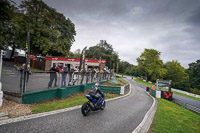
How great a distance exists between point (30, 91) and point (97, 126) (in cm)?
441

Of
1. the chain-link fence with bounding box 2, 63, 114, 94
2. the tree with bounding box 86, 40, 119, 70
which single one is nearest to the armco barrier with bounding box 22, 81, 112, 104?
the chain-link fence with bounding box 2, 63, 114, 94

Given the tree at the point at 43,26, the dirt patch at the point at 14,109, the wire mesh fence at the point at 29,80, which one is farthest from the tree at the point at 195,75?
the dirt patch at the point at 14,109

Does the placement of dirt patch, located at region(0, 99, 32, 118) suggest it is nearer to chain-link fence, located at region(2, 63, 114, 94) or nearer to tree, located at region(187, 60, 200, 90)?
chain-link fence, located at region(2, 63, 114, 94)

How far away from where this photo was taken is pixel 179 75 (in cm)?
5203

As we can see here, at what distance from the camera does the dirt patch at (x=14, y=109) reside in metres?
5.14

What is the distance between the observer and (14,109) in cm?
551

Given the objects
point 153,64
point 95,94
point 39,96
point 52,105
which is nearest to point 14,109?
point 39,96

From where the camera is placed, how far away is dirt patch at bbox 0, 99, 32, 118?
514 centimetres

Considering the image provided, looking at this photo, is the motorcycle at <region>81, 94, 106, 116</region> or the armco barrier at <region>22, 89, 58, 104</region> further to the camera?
the armco barrier at <region>22, 89, 58, 104</region>

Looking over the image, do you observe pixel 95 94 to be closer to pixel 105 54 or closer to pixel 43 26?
pixel 43 26

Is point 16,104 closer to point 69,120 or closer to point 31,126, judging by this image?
point 31,126

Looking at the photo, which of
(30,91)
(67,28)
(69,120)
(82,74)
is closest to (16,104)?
(30,91)

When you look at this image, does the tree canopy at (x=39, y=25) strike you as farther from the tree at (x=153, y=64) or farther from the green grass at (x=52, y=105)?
the tree at (x=153, y=64)

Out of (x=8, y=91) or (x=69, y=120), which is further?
(x=8, y=91)
